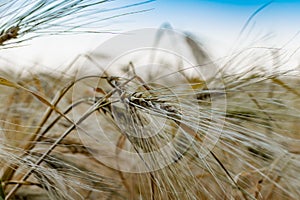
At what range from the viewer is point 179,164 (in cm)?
64

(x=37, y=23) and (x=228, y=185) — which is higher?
(x=37, y=23)

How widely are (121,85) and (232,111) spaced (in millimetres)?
161

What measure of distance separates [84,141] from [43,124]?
10cm

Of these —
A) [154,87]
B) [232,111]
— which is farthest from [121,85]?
[232,111]

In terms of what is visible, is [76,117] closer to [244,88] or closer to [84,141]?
[84,141]

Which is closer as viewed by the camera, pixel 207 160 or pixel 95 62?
pixel 207 160

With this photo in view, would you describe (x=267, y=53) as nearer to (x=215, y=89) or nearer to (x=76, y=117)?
(x=215, y=89)

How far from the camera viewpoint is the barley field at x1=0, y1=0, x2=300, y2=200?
579 mm

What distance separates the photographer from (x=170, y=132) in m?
0.66

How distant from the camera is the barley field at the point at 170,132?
22.8 inches

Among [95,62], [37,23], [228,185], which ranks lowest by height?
[228,185]

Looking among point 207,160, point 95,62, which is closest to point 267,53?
point 207,160

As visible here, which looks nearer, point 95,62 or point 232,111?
point 232,111

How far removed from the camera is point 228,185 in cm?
62
